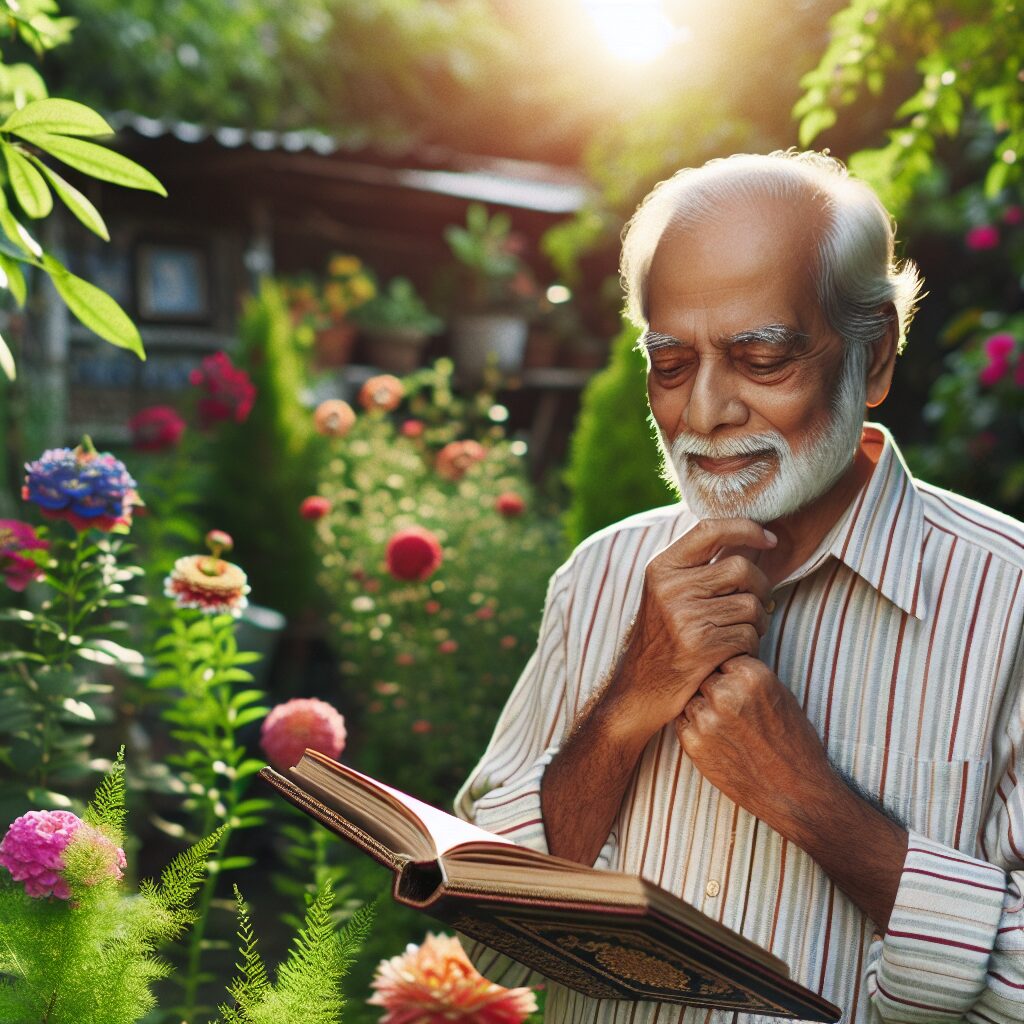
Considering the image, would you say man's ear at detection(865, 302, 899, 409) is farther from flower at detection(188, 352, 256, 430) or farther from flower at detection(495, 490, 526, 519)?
flower at detection(188, 352, 256, 430)

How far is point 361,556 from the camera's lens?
4.86 meters

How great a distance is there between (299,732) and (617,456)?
6.51 ft

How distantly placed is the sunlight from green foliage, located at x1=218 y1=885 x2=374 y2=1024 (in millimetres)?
6754

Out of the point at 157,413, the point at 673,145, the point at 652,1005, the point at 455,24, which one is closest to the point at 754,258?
the point at 652,1005

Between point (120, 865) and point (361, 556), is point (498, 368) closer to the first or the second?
point (361, 556)

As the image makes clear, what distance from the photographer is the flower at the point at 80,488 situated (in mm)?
2449

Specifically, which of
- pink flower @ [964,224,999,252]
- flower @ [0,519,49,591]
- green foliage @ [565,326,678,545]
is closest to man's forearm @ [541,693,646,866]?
flower @ [0,519,49,591]

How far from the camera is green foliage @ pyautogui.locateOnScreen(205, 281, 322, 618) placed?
6887 millimetres

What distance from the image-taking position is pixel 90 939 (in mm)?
1312

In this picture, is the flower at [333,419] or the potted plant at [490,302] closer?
the flower at [333,419]

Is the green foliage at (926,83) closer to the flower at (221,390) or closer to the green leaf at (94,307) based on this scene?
the green leaf at (94,307)

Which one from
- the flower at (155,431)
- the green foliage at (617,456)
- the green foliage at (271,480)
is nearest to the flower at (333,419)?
the flower at (155,431)

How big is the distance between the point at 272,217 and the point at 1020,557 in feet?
27.9

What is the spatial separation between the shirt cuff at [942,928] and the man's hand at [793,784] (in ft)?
0.11
